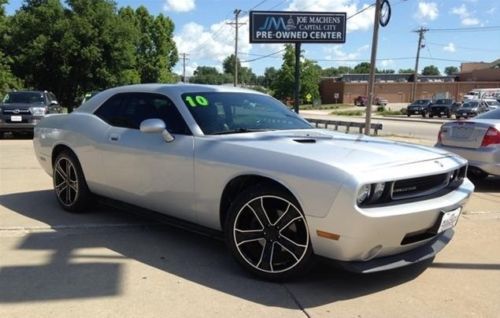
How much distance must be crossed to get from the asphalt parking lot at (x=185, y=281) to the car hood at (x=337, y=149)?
35.3 inches

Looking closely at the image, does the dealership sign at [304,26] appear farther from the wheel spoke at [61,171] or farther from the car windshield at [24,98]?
the wheel spoke at [61,171]

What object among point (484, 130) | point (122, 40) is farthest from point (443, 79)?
point (484, 130)

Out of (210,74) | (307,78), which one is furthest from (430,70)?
(307,78)

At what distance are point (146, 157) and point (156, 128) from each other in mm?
425

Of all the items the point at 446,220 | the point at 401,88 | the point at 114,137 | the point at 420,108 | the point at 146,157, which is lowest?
the point at 401,88

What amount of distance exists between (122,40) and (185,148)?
31185 mm

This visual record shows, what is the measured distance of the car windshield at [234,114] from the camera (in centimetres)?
502

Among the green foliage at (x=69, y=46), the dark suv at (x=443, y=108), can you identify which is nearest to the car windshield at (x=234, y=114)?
the green foliage at (x=69, y=46)

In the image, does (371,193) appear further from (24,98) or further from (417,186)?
(24,98)

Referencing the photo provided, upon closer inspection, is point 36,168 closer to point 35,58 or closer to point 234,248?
point 234,248

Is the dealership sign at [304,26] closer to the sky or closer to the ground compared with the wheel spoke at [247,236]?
closer to the sky

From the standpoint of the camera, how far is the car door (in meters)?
4.88

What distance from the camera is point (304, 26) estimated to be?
25.6 meters

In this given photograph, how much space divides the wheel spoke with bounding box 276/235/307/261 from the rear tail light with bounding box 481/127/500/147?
17.2 feet
